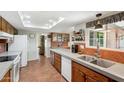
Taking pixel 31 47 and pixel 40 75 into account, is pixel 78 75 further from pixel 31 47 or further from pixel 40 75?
pixel 31 47

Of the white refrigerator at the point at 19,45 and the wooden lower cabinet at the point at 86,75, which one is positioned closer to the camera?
the wooden lower cabinet at the point at 86,75

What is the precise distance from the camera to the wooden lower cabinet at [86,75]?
173 centimetres

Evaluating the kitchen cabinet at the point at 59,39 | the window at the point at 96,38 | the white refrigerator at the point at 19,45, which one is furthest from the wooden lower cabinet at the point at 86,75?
the kitchen cabinet at the point at 59,39

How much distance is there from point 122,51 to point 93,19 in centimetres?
138

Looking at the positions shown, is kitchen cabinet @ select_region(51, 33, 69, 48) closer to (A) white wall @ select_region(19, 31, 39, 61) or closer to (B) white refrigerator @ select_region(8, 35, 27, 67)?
(A) white wall @ select_region(19, 31, 39, 61)

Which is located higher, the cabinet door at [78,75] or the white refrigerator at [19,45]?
the white refrigerator at [19,45]

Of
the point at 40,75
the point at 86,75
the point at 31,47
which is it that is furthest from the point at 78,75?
the point at 31,47

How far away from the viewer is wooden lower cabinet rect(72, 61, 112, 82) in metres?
1.73

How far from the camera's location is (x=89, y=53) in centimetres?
333

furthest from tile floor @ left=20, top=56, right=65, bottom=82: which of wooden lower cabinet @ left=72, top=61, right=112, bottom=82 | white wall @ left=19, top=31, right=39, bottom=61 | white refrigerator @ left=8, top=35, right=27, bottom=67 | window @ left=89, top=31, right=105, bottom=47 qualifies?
white wall @ left=19, top=31, right=39, bottom=61

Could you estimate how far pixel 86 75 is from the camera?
213 cm

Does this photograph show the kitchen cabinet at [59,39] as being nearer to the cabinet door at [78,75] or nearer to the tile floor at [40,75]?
the tile floor at [40,75]
